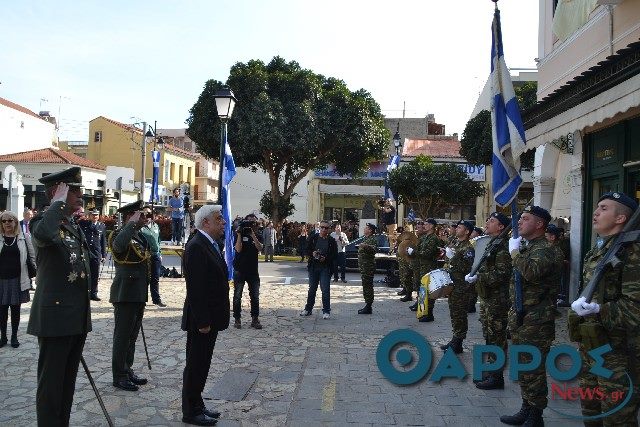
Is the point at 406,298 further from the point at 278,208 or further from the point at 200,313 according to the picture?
the point at 278,208

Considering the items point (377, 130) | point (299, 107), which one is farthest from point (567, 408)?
point (377, 130)

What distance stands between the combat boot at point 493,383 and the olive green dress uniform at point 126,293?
3.89 metres

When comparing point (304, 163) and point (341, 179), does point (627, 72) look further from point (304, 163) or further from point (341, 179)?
point (341, 179)

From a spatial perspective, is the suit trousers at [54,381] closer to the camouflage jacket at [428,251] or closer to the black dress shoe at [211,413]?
the black dress shoe at [211,413]

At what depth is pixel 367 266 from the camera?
37.8ft

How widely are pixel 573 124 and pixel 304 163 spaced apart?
2508cm

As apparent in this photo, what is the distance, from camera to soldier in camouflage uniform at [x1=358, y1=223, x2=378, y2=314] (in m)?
11.3

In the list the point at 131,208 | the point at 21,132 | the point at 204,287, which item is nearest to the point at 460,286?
the point at 204,287

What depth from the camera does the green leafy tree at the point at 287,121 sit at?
28234 millimetres

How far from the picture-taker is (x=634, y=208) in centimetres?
409

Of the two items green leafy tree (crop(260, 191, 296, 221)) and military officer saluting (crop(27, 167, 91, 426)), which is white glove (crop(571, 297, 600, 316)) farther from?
green leafy tree (crop(260, 191, 296, 221))

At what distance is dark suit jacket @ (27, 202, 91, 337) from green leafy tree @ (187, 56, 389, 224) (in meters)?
23.7

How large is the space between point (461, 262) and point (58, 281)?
5177 millimetres

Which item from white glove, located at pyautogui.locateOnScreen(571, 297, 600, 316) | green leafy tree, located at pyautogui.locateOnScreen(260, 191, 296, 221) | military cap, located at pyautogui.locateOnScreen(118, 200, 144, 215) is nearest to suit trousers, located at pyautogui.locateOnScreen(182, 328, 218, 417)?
military cap, located at pyautogui.locateOnScreen(118, 200, 144, 215)
